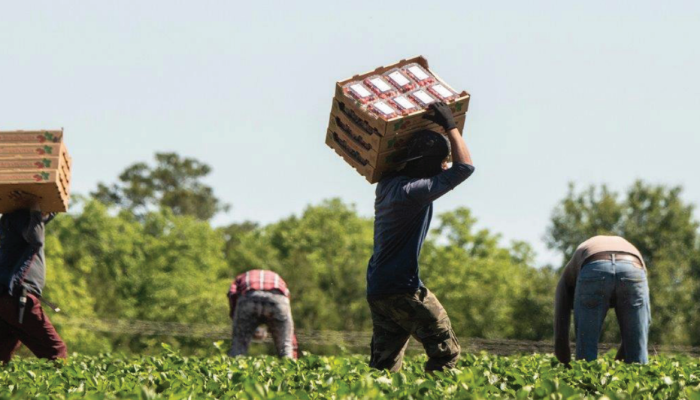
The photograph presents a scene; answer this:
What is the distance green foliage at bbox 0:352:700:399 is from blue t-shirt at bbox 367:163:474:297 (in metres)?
0.67

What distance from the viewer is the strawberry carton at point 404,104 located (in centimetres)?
840

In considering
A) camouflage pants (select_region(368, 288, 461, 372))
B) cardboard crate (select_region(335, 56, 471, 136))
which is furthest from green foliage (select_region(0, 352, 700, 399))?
cardboard crate (select_region(335, 56, 471, 136))

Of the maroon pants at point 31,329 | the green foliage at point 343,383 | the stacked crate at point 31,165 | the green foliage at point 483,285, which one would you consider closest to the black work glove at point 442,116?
the green foliage at point 343,383

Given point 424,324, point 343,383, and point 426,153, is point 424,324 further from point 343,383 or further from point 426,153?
Answer: point 343,383

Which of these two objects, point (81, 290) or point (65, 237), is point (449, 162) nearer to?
point (81, 290)

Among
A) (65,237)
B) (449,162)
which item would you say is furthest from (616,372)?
(65,237)

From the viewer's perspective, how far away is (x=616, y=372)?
7.28m

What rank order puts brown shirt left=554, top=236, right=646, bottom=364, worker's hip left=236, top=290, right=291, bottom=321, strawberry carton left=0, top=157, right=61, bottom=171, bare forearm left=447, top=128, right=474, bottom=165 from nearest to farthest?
1. bare forearm left=447, top=128, right=474, bottom=165
2. strawberry carton left=0, top=157, right=61, bottom=171
3. brown shirt left=554, top=236, right=646, bottom=364
4. worker's hip left=236, top=290, right=291, bottom=321

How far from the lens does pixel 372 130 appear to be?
330 inches

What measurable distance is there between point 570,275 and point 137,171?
79403mm

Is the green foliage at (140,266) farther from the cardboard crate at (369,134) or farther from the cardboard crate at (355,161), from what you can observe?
the cardboard crate at (369,134)

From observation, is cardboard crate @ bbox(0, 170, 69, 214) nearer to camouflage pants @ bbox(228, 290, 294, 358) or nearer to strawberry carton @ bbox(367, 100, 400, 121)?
strawberry carton @ bbox(367, 100, 400, 121)

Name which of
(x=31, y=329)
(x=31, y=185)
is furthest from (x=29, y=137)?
(x=31, y=329)

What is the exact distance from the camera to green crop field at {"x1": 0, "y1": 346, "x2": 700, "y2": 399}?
17.7 feet
